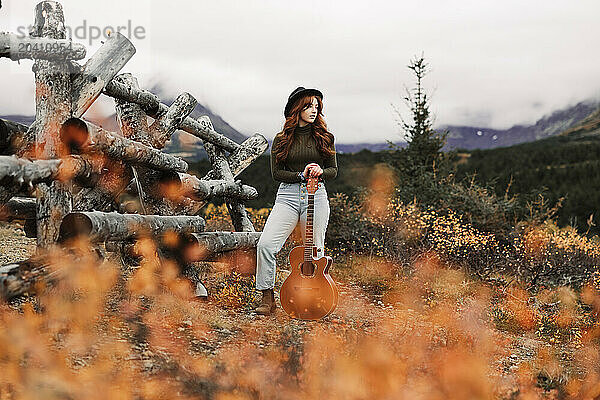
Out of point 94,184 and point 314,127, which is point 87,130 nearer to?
point 94,184

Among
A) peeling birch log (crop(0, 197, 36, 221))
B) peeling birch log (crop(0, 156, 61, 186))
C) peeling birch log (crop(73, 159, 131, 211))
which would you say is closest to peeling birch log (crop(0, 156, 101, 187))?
peeling birch log (crop(0, 156, 61, 186))

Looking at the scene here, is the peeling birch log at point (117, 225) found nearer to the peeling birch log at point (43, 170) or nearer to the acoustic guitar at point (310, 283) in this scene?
the peeling birch log at point (43, 170)

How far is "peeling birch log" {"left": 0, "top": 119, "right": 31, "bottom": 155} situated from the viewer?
13.7 feet

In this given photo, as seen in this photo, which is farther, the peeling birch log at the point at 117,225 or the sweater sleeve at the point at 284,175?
the sweater sleeve at the point at 284,175

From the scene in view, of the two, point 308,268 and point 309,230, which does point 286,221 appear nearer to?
point 309,230

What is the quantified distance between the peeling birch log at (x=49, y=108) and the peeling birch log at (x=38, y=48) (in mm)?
107

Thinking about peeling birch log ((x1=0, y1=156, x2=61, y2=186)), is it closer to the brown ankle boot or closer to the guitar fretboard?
the guitar fretboard

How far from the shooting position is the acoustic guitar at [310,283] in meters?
4.95

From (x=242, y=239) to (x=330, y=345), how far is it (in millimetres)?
2421

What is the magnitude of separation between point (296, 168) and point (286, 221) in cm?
50

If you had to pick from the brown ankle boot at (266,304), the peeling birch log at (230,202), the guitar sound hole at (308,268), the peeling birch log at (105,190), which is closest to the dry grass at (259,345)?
the brown ankle boot at (266,304)

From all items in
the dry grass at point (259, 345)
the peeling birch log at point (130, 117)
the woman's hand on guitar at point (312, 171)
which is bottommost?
the dry grass at point (259, 345)

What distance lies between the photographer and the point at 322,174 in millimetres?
5000

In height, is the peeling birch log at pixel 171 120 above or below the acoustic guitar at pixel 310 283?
above
